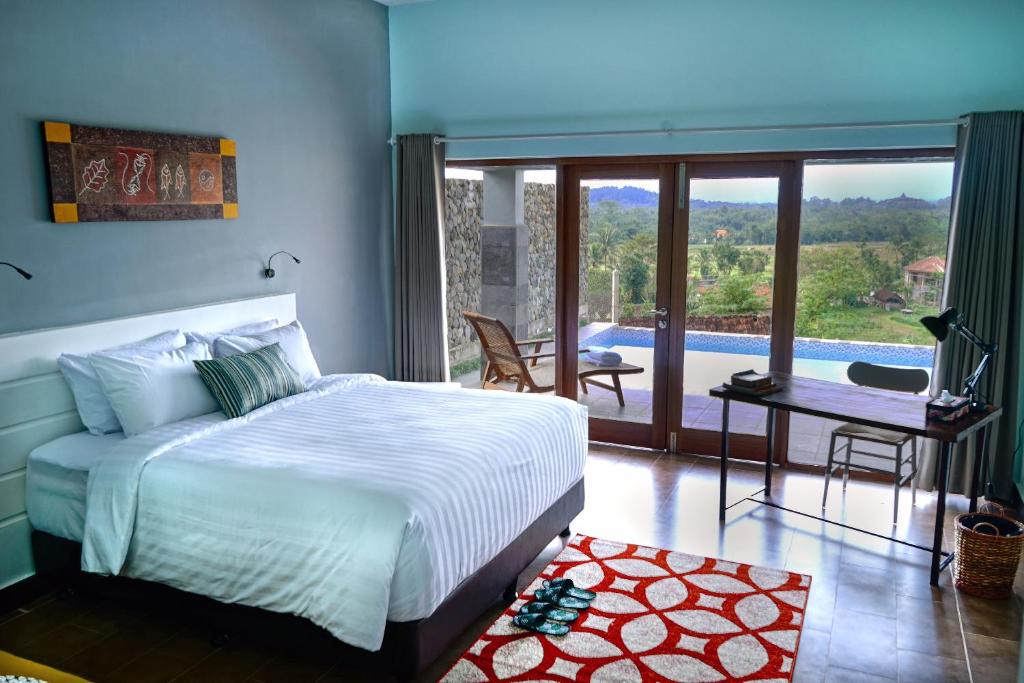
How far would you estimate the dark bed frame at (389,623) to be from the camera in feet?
9.54

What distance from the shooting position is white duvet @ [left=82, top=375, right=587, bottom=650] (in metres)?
2.84

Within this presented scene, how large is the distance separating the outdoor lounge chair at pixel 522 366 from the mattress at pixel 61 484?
2777mm

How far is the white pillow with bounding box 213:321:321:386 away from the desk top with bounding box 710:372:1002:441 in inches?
89.8

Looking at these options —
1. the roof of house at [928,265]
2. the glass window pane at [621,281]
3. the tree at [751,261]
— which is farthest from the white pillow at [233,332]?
the roof of house at [928,265]

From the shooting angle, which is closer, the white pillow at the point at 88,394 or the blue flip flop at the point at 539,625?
the blue flip flop at the point at 539,625

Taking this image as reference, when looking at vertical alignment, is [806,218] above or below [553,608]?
above

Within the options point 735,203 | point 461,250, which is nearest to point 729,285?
point 735,203

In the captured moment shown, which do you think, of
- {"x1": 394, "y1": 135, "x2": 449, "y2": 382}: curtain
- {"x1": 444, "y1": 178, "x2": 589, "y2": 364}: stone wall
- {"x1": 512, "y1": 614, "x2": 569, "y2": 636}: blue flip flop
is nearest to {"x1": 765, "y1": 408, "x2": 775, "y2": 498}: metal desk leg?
{"x1": 444, "y1": 178, "x2": 589, "y2": 364}: stone wall

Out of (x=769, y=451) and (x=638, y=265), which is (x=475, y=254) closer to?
(x=638, y=265)

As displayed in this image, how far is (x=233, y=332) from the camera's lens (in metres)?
4.66

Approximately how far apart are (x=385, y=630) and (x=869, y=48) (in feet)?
13.8

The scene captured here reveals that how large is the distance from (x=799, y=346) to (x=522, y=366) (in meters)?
1.86

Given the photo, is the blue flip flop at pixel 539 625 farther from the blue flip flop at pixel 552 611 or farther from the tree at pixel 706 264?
the tree at pixel 706 264

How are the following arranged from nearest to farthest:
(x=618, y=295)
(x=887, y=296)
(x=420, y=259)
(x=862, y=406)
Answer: (x=862, y=406)
(x=887, y=296)
(x=618, y=295)
(x=420, y=259)
